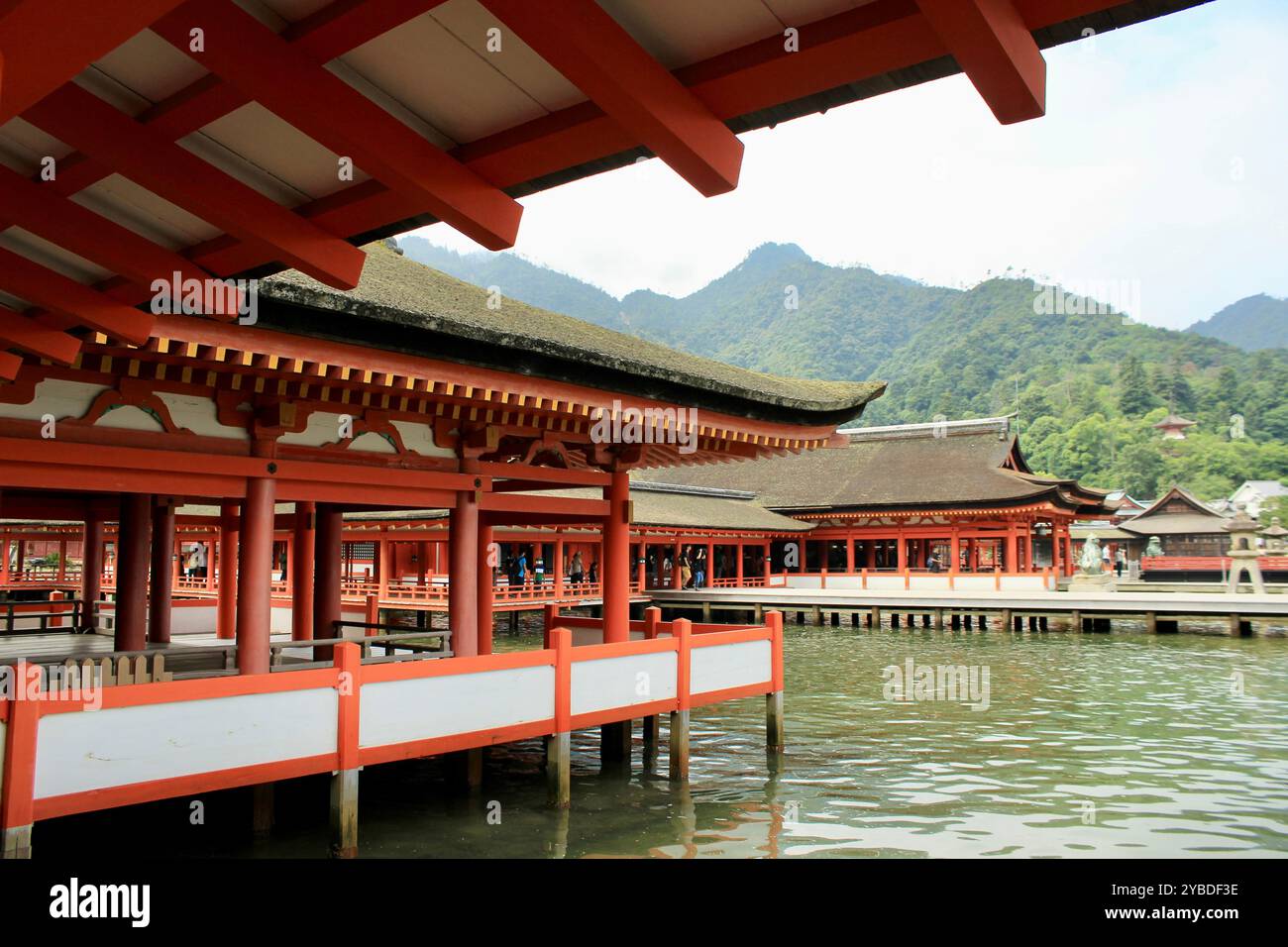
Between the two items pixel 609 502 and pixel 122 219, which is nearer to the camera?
pixel 122 219

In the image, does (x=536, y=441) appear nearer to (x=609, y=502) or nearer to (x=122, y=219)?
(x=609, y=502)

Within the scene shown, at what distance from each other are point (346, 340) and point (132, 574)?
651cm

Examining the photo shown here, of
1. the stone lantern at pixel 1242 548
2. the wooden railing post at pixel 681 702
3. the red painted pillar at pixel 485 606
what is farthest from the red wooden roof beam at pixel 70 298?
the stone lantern at pixel 1242 548

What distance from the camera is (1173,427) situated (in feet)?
331

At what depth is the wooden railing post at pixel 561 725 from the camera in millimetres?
9492

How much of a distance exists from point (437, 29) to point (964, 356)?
13510 cm

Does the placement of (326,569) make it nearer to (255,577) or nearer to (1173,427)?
(255,577)

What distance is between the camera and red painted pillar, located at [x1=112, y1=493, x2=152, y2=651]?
12164 mm

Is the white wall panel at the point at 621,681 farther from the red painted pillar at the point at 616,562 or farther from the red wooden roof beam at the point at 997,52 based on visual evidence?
the red wooden roof beam at the point at 997,52

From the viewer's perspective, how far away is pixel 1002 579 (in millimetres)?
36125

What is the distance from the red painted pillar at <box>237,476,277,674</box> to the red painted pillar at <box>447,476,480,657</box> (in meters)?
2.18
